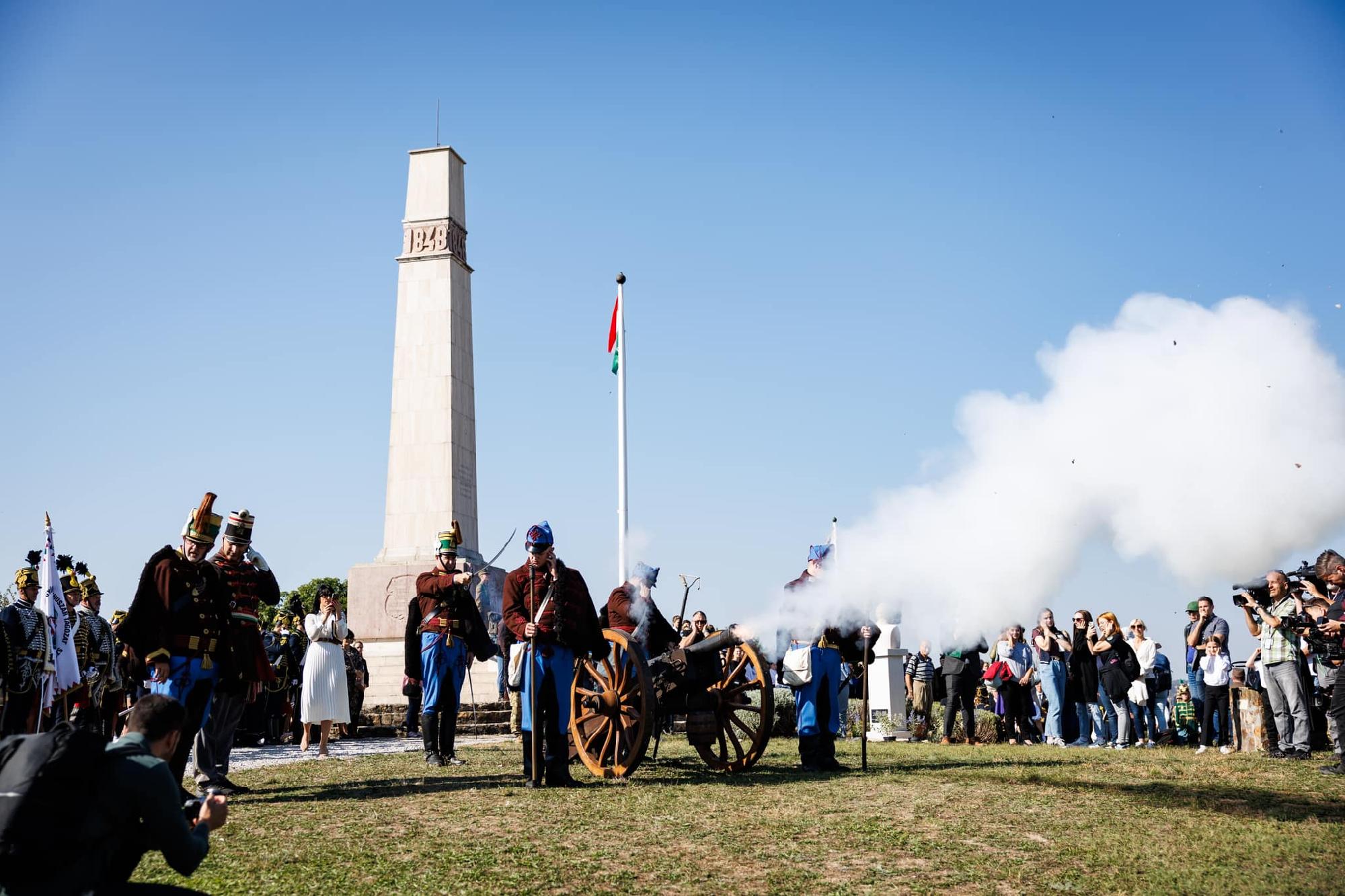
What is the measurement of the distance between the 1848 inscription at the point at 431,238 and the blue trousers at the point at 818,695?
13.3 m

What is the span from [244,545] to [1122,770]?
7.46 meters

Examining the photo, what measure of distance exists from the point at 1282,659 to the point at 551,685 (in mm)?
7231

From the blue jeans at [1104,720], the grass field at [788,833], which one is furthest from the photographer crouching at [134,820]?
the blue jeans at [1104,720]

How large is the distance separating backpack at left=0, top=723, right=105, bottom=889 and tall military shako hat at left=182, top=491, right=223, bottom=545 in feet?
16.7

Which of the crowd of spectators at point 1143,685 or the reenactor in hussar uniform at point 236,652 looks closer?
the reenactor in hussar uniform at point 236,652

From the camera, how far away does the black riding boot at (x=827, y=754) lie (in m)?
10.4

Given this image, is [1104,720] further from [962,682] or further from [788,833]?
[788,833]

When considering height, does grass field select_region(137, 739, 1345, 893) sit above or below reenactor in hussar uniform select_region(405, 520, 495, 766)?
below

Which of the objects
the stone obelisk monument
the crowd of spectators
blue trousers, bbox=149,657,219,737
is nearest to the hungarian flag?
the stone obelisk monument

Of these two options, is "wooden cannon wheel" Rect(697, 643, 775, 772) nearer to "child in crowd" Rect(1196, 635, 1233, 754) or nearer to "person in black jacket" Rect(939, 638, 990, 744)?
"person in black jacket" Rect(939, 638, 990, 744)

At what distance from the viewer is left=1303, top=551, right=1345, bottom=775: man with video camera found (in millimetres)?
9406

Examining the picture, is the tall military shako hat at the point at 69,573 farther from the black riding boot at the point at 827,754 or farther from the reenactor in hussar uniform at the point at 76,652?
the black riding boot at the point at 827,754

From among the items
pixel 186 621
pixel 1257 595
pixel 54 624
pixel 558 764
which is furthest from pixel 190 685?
pixel 1257 595

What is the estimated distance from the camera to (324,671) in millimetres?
12602
